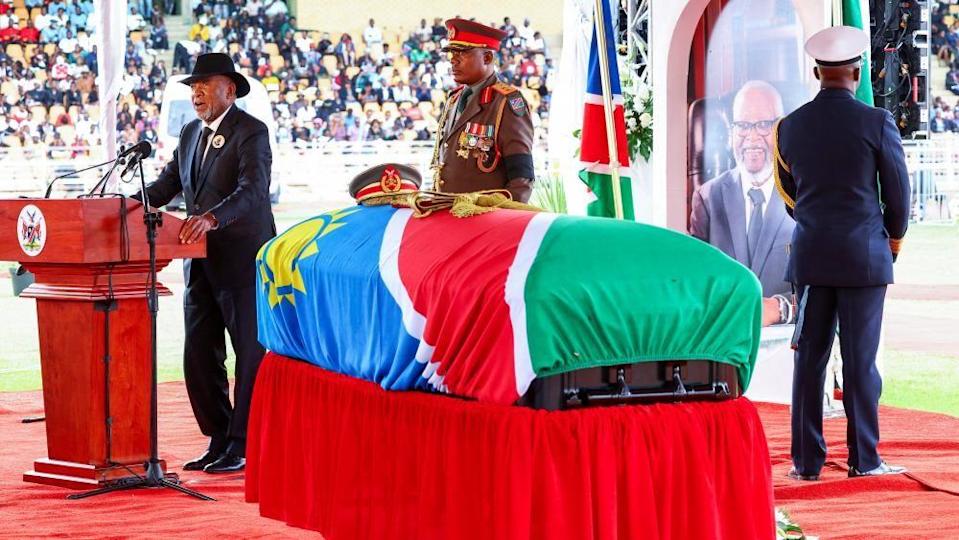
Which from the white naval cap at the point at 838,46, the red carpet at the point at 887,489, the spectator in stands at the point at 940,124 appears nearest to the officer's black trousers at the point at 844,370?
the red carpet at the point at 887,489

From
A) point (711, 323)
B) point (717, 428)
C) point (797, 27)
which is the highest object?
point (797, 27)

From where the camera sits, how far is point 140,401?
5449mm

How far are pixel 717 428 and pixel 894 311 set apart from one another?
28.9 ft

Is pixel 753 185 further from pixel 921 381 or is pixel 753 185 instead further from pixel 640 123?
pixel 921 381

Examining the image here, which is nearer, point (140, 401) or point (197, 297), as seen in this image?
point (140, 401)

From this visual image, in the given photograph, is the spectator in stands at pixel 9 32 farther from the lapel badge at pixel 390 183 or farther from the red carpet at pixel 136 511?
the lapel badge at pixel 390 183

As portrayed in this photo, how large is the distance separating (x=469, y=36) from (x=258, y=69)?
24534 mm

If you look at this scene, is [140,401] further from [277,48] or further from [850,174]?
[277,48]

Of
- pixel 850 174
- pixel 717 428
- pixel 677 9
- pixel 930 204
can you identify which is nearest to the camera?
pixel 717 428

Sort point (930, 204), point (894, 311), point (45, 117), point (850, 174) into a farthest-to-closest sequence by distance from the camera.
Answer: point (45, 117), point (930, 204), point (894, 311), point (850, 174)

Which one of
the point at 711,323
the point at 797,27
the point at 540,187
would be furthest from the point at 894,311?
the point at 711,323

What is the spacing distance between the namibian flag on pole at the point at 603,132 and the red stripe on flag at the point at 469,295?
2.50 metres

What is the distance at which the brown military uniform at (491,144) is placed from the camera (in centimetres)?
514

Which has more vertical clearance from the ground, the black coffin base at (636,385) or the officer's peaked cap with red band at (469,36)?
the officer's peaked cap with red band at (469,36)
